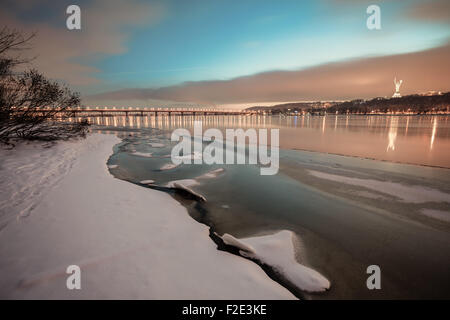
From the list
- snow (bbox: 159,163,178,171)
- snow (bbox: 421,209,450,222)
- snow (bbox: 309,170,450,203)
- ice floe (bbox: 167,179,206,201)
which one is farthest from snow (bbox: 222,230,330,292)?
snow (bbox: 159,163,178,171)

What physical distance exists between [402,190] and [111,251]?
10.1 meters

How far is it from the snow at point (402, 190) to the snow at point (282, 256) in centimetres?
540

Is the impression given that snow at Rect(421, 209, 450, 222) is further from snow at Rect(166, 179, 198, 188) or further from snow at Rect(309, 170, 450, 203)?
snow at Rect(166, 179, 198, 188)

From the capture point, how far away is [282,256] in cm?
427

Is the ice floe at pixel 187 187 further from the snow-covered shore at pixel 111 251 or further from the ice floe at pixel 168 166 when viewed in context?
the ice floe at pixel 168 166

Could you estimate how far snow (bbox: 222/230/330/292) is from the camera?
143 inches

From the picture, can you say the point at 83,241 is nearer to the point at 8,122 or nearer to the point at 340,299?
the point at 340,299

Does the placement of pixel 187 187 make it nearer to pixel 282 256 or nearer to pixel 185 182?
pixel 185 182

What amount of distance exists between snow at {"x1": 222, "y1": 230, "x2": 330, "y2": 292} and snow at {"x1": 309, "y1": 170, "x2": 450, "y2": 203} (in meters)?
5.40

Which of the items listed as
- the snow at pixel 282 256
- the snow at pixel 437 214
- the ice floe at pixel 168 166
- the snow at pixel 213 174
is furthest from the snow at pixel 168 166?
the snow at pixel 437 214

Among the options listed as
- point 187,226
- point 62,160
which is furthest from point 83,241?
point 62,160

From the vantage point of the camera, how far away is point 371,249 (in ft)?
15.1

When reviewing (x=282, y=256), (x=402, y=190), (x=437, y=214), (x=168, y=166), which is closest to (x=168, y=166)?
(x=168, y=166)
